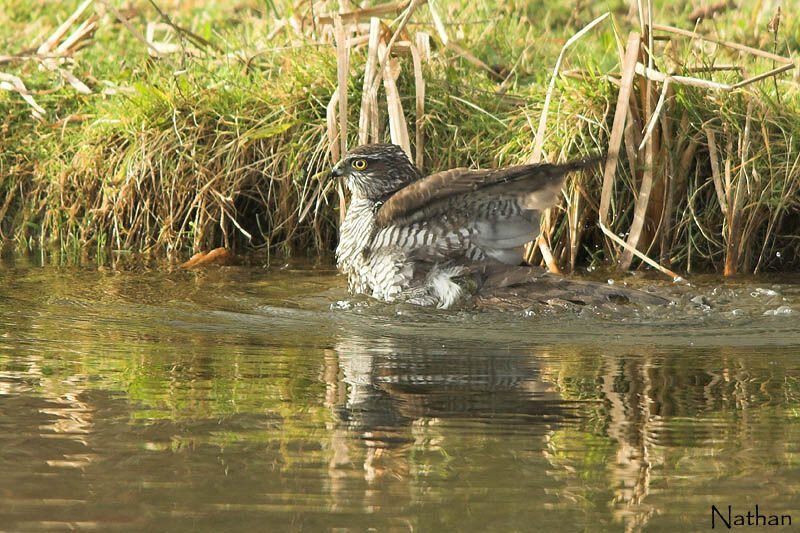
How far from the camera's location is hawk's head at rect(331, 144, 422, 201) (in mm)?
5773

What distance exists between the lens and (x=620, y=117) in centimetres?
582

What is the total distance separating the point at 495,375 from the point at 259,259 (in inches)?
129

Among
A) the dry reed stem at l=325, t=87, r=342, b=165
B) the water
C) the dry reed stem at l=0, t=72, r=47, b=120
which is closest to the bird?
the water

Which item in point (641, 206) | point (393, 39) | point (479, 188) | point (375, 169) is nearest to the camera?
point (479, 188)

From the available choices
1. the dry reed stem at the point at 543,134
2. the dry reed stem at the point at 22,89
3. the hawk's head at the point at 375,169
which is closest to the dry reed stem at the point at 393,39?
the hawk's head at the point at 375,169

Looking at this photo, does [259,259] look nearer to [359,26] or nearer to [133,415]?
[359,26]

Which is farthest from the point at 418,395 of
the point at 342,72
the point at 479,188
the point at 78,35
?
the point at 78,35

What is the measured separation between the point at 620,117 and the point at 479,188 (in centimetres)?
118

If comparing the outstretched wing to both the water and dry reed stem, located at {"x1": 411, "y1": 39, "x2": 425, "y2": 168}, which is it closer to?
the water

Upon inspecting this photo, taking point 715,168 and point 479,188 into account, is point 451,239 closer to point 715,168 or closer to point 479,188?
point 479,188

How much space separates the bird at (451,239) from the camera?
5051 millimetres

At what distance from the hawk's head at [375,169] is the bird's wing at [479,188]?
19.5 inches

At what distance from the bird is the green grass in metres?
1.01

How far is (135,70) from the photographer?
755 cm
